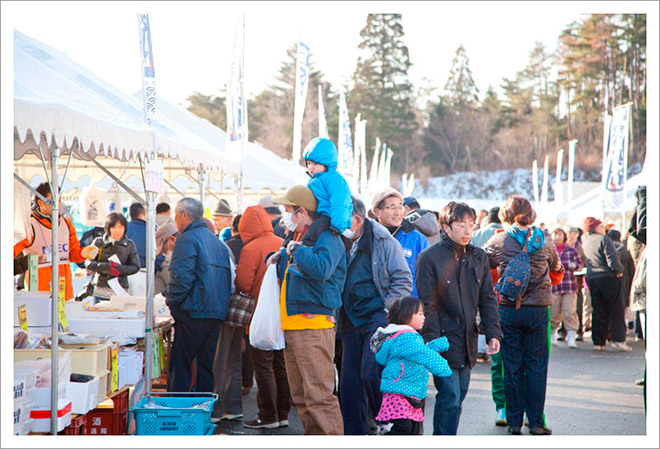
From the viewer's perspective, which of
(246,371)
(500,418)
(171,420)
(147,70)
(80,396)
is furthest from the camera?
(246,371)

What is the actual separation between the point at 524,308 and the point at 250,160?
8.77 meters

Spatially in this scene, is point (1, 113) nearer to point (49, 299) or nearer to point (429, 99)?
point (49, 299)

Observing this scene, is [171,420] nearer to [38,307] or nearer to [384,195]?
[38,307]

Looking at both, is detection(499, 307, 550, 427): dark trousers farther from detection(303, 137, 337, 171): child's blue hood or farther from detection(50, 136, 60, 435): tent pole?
detection(50, 136, 60, 435): tent pole

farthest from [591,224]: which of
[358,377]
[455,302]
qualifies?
[358,377]

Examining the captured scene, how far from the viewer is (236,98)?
Result: 906 centimetres

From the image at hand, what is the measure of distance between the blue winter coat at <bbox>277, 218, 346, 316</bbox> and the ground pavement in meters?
1.77

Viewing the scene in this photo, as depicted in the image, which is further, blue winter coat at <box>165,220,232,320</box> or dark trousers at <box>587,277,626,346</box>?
dark trousers at <box>587,277,626,346</box>

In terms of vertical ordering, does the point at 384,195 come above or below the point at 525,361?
above

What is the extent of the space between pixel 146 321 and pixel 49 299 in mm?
868

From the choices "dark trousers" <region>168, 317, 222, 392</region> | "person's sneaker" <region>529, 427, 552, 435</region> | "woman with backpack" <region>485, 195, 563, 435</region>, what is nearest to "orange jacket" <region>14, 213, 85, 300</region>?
"dark trousers" <region>168, 317, 222, 392</region>

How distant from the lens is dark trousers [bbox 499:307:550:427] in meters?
6.01

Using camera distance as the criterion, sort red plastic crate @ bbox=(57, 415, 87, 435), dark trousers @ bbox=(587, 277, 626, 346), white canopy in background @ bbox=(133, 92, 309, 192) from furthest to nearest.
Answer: dark trousers @ bbox=(587, 277, 626, 346) → white canopy in background @ bbox=(133, 92, 309, 192) → red plastic crate @ bbox=(57, 415, 87, 435)

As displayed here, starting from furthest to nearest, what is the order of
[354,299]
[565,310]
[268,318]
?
[565,310]
[354,299]
[268,318]
